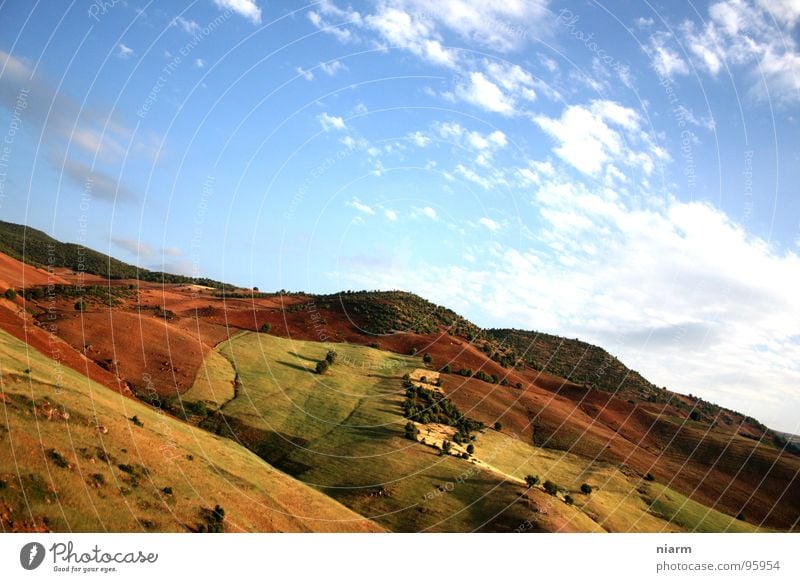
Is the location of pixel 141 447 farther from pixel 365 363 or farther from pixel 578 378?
pixel 578 378

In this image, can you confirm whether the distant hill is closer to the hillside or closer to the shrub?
the hillside

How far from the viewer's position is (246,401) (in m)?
54.7

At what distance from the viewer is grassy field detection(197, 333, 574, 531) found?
40188 millimetres

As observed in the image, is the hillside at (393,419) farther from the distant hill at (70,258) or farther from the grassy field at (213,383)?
the distant hill at (70,258)

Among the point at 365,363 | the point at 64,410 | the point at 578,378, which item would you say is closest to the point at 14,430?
the point at 64,410

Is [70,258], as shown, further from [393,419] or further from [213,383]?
[393,419]

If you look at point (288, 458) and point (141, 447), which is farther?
point (288, 458)

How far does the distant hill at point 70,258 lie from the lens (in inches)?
5005

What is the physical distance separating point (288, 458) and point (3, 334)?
2547cm

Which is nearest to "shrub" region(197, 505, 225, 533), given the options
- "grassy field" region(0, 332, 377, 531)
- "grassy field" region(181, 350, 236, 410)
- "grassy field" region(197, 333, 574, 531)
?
"grassy field" region(0, 332, 377, 531)
